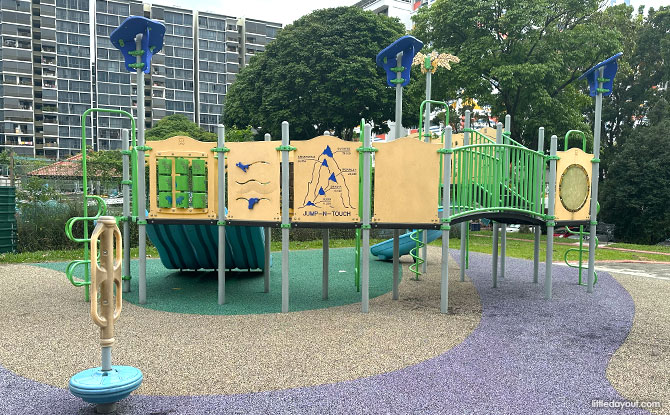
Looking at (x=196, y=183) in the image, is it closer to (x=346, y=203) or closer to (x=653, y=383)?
(x=346, y=203)

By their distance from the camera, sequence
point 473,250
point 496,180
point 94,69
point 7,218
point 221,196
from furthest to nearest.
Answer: point 94,69 → point 473,250 → point 7,218 → point 496,180 → point 221,196

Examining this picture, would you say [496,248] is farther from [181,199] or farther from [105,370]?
[105,370]

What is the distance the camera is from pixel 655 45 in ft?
97.0

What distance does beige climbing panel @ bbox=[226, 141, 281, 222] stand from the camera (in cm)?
667

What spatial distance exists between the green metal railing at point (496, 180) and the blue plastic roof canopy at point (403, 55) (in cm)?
188

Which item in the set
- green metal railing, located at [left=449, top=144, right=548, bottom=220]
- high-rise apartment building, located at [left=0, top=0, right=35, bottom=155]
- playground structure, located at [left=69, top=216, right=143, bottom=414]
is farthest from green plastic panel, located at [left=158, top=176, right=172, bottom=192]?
high-rise apartment building, located at [left=0, top=0, right=35, bottom=155]

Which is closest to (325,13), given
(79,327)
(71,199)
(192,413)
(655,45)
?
(655,45)

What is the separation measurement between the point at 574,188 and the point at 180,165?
651 centimetres

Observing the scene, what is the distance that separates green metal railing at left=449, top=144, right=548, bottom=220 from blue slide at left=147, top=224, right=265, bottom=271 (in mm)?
3527

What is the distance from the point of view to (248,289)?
8.30 metres

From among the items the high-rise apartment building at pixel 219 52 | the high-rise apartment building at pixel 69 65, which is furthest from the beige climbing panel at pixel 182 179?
the high-rise apartment building at pixel 219 52

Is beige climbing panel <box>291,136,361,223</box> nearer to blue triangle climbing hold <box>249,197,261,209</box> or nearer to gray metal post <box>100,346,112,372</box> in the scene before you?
blue triangle climbing hold <box>249,197,261,209</box>

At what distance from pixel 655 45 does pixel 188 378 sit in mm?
35316

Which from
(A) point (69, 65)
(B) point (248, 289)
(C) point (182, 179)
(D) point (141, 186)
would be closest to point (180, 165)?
(C) point (182, 179)
